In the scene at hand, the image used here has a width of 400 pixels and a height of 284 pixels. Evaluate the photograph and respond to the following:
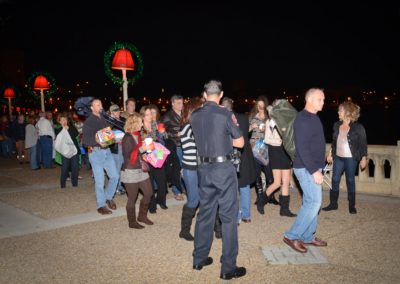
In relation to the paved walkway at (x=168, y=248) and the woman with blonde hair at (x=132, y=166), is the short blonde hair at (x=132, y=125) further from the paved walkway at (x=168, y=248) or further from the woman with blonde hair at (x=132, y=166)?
the paved walkway at (x=168, y=248)

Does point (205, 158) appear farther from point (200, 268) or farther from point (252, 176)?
point (252, 176)

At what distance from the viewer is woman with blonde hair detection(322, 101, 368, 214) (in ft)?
23.4

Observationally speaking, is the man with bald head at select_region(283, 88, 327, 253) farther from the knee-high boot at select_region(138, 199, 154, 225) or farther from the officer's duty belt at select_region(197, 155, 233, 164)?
the knee-high boot at select_region(138, 199, 154, 225)

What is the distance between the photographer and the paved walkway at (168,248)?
4625mm

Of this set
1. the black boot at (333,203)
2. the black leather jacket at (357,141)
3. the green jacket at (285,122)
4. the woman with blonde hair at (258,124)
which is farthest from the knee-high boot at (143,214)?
the black leather jacket at (357,141)

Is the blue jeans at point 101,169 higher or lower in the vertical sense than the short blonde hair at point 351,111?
lower

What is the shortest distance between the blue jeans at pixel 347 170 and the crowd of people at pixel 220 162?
0.06 ft

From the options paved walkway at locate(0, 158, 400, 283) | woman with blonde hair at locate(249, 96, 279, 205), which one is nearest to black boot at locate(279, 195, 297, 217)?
paved walkway at locate(0, 158, 400, 283)

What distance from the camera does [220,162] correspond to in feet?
14.8

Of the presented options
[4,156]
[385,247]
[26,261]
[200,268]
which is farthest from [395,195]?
[4,156]

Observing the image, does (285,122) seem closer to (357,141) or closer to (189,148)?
(189,148)

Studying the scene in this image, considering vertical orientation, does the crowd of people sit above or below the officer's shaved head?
below

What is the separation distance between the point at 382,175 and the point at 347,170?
186cm

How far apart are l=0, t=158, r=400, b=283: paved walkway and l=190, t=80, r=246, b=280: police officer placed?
34 centimetres
